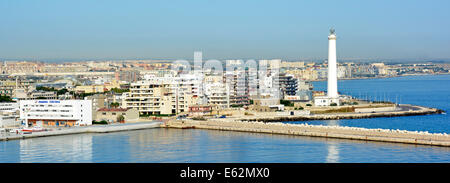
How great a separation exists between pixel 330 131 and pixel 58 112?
6.71 meters

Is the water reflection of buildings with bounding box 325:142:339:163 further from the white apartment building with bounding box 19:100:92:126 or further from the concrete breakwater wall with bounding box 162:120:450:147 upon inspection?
the white apartment building with bounding box 19:100:92:126

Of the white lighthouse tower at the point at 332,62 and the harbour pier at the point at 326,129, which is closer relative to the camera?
the harbour pier at the point at 326,129

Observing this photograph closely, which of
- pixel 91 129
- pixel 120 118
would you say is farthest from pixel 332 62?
pixel 91 129

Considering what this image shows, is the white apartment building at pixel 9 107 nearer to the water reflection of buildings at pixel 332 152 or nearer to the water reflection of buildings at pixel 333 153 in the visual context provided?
the water reflection of buildings at pixel 332 152

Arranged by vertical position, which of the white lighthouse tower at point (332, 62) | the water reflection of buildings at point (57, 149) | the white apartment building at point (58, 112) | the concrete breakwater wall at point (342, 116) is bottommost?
the water reflection of buildings at point (57, 149)

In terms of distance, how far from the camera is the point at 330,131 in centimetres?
1289

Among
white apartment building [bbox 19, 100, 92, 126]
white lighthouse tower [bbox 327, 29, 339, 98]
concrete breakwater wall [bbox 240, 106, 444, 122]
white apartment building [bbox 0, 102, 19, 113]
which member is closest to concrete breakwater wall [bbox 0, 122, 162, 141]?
white apartment building [bbox 19, 100, 92, 126]

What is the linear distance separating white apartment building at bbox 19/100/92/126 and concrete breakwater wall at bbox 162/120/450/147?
197 cm

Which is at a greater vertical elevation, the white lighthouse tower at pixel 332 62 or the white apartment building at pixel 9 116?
the white lighthouse tower at pixel 332 62

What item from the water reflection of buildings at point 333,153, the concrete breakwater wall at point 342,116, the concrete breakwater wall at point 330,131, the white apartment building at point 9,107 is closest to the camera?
the water reflection of buildings at point 333,153

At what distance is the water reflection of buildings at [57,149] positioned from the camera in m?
9.98

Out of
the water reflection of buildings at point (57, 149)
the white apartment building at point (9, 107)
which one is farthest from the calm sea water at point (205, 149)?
the white apartment building at point (9, 107)

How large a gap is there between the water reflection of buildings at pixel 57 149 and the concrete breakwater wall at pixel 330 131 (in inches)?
123
